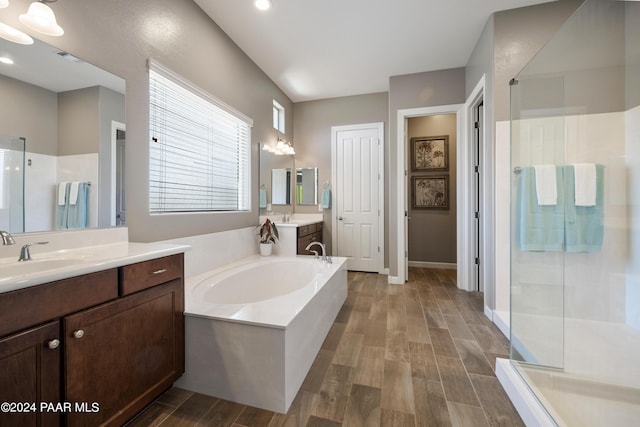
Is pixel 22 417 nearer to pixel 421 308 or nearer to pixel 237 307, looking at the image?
pixel 237 307

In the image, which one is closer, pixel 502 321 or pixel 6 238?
pixel 6 238

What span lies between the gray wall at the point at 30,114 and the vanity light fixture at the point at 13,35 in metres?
0.18

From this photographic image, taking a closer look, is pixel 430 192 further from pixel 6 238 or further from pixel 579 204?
pixel 6 238

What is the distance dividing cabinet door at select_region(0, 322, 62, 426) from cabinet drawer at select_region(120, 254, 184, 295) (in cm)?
27

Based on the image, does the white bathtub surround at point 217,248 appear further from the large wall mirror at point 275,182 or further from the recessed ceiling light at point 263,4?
the recessed ceiling light at point 263,4

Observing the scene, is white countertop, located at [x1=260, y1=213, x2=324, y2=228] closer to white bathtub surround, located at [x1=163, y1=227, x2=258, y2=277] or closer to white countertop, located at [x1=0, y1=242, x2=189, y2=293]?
white bathtub surround, located at [x1=163, y1=227, x2=258, y2=277]

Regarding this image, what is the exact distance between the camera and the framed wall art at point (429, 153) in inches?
171

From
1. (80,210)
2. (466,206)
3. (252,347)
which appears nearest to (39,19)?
(80,210)

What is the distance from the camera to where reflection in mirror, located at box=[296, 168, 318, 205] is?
4277 mm

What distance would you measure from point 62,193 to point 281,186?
8.71 feet

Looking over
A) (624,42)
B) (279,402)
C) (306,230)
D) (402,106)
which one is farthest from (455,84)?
(279,402)

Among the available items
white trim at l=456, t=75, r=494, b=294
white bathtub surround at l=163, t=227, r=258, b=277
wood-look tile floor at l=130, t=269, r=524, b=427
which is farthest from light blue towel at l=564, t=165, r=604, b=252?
white bathtub surround at l=163, t=227, r=258, b=277

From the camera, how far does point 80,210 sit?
4.61 ft

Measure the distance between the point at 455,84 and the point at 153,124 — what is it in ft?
11.3
